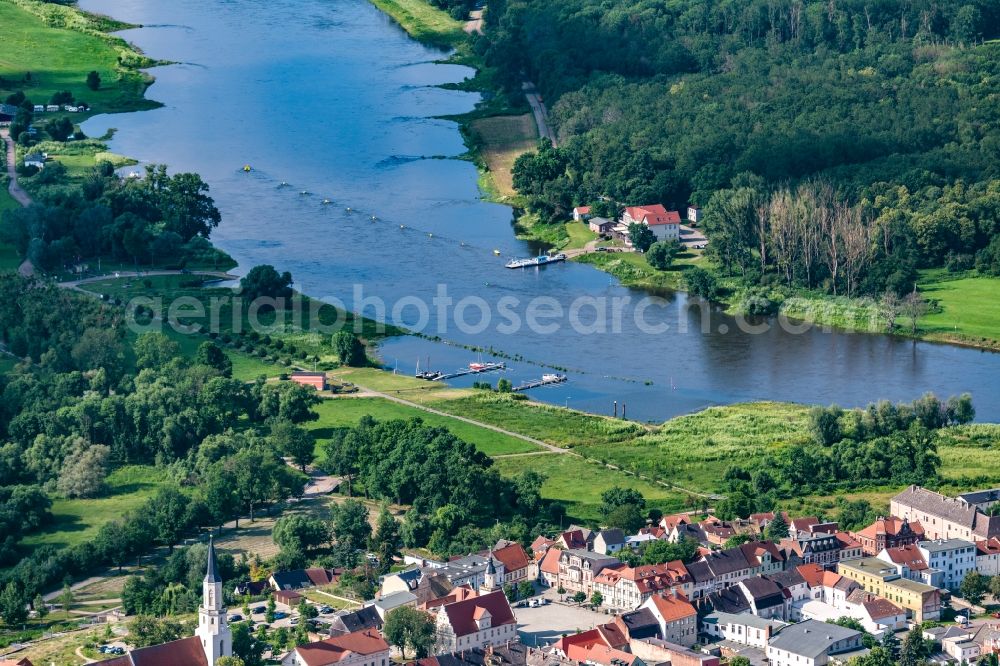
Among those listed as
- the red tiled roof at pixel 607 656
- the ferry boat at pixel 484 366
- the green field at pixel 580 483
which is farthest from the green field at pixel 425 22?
the red tiled roof at pixel 607 656

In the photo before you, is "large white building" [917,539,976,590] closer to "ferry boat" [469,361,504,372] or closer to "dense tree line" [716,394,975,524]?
"dense tree line" [716,394,975,524]

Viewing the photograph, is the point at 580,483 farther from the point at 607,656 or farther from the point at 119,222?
the point at 119,222

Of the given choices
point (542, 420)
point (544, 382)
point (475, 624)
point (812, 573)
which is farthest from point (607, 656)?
point (544, 382)

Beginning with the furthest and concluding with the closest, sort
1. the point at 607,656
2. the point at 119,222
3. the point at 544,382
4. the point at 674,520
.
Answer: the point at 119,222, the point at 544,382, the point at 674,520, the point at 607,656

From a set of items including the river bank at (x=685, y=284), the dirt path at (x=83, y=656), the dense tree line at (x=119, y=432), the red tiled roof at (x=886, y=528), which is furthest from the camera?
the river bank at (x=685, y=284)

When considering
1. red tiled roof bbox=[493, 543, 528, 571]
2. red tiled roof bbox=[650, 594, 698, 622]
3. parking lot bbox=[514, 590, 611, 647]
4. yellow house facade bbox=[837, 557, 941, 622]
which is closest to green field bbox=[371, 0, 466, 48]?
red tiled roof bbox=[493, 543, 528, 571]

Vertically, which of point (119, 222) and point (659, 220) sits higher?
point (659, 220)

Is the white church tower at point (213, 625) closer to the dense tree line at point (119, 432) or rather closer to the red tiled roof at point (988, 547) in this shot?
the dense tree line at point (119, 432)
